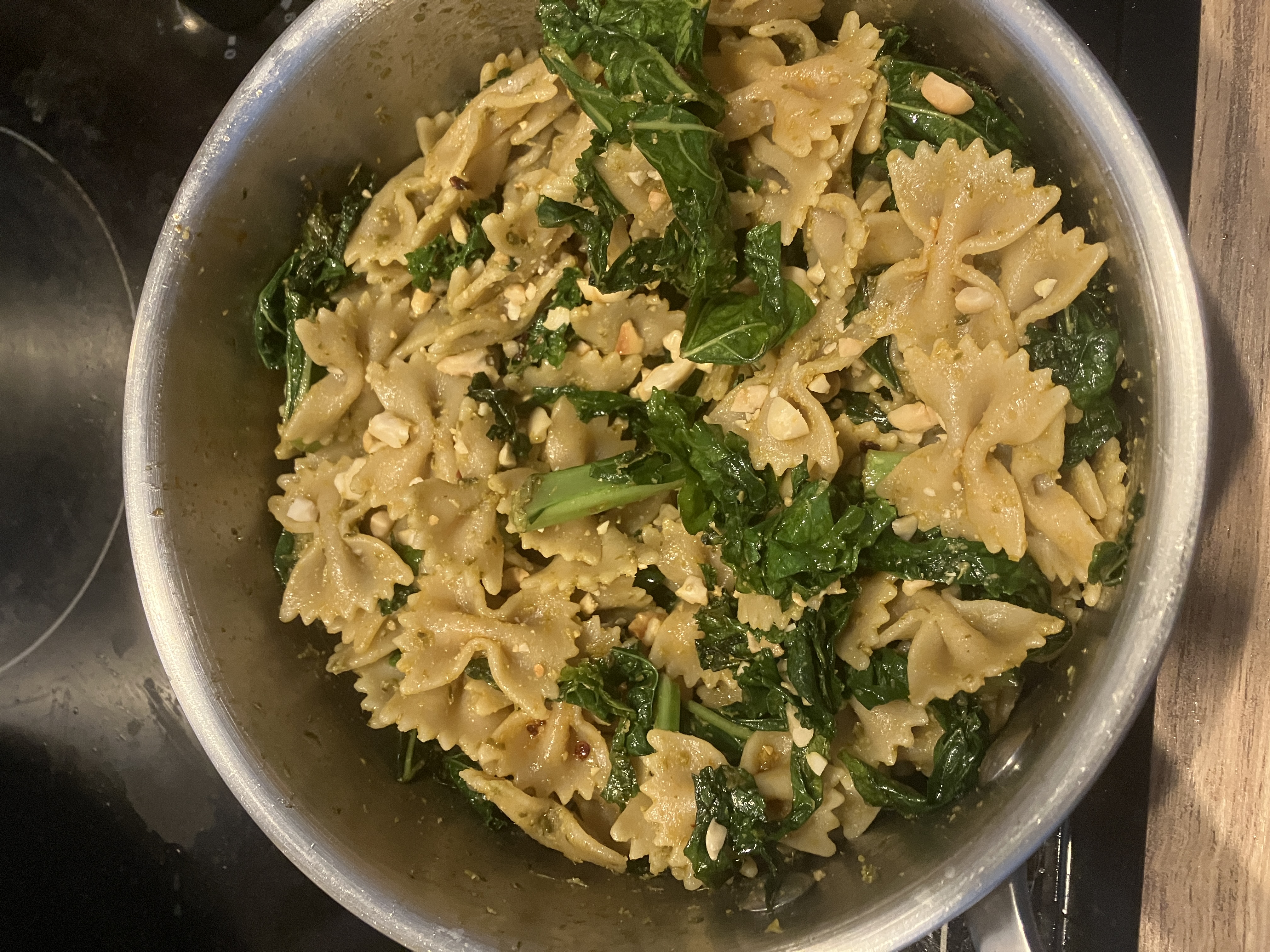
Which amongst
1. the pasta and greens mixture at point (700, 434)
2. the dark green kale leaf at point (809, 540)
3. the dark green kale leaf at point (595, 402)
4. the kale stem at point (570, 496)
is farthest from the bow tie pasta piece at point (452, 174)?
the dark green kale leaf at point (809, 540)

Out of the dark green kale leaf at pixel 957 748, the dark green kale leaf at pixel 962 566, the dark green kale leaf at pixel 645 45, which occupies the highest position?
the dark green kale leaf at pixel 645 45

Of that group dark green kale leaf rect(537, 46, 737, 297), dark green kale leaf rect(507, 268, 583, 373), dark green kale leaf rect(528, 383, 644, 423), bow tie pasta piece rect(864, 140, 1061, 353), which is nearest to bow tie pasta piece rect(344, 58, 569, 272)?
dark green kale leaf rect(537, 46, 737, 297)

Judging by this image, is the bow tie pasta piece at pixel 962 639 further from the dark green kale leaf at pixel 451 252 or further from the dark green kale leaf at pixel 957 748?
the dark green kale leaf at pixel 451 252

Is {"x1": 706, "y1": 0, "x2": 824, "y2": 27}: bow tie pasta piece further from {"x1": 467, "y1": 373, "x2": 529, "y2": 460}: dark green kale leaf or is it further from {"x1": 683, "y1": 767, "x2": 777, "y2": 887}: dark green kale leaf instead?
{"x1": 683, "y1": 767, "x2": 777, "y2": 887}: dark green kale leaf

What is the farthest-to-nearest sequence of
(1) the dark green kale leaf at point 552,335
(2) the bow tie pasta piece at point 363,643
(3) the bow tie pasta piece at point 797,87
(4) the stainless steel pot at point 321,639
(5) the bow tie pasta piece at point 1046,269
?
(2) the bow tie pasta piece at point 363,643 → (1) the dark green kale leaf at point 552,335 → (3) the bow tie pasta piece at point 797,87 → (5) the bow tie pasta piece at point 1046,269 → (4) the stainless steel pot at point 321,639

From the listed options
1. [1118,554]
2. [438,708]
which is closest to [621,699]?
[438,708]

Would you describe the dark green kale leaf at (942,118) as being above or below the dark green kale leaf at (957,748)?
above
